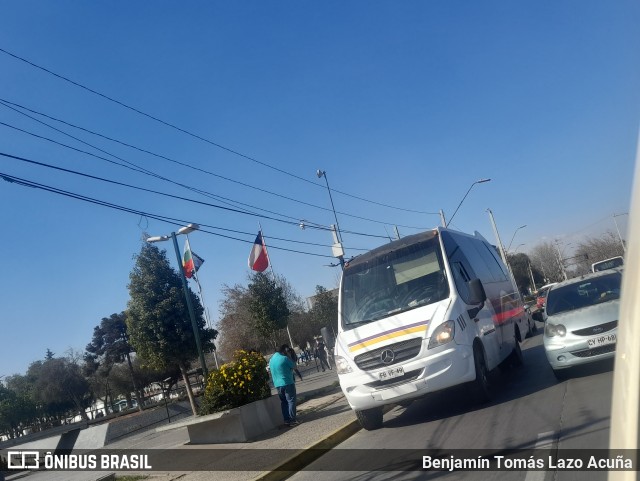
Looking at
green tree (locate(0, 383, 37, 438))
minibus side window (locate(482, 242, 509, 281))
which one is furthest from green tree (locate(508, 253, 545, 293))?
minibus side window (locate(482, 242, 509, 281))

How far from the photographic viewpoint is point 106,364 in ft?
108

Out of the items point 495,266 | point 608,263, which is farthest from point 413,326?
point 608,263

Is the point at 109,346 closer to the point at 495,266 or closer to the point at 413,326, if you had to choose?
the point at 495,266

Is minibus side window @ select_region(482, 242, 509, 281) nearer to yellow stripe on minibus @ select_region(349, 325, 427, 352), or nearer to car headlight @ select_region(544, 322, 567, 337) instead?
car headlight @ select_region(544, 322, 567, 337)

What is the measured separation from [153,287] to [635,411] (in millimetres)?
21981

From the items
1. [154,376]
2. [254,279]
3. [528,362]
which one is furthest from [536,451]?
[154,376]

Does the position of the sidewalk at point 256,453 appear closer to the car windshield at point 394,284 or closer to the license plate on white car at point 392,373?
the license plate on white car at point 392,373

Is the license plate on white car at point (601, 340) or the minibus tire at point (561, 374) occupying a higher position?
the license plate on white car at point (601, 340)

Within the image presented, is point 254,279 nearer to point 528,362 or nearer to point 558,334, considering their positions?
point 528,362

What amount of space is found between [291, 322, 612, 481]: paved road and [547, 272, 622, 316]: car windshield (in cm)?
115

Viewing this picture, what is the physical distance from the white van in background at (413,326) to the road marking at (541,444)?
2.21 metres

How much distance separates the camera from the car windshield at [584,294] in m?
10.3

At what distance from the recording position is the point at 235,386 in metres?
11.1

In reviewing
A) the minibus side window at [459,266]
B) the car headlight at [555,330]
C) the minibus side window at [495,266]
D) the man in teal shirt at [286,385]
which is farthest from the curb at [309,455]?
the minibus side window at [495,266]
